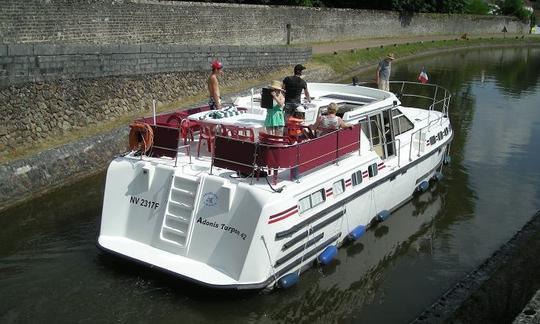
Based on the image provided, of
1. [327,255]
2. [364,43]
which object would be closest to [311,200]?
[327,255]

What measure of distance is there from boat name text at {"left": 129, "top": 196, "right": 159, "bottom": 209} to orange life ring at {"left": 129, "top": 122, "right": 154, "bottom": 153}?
0.89 m

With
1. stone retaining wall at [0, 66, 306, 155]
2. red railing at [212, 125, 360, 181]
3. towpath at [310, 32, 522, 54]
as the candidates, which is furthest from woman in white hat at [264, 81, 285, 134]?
towpath at [310, 32, 522, 54]

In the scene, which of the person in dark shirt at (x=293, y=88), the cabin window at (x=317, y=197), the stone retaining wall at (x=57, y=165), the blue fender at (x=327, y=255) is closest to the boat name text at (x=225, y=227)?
the cabin window at (x=317, y=197)

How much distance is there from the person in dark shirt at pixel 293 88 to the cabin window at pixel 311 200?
7.12 ft

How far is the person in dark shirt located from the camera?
1077 centimetres

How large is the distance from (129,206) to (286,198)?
2.75m

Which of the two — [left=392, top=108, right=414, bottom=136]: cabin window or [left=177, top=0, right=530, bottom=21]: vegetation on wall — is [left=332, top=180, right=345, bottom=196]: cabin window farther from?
[left=177, top=0, right=530, bottom=21]: vegetation on wall

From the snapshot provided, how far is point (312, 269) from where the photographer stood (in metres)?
9.68

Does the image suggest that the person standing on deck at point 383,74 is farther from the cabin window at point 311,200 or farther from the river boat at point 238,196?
the cabin window at point 311,200

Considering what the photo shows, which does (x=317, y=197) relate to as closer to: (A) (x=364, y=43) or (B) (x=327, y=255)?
(B) (x=327, y=255)

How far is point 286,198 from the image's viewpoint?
28.2 ft

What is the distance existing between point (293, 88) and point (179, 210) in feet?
11.2

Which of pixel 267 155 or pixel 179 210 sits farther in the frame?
pixel 179 210

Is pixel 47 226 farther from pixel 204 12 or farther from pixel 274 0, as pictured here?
pixel 274 0
